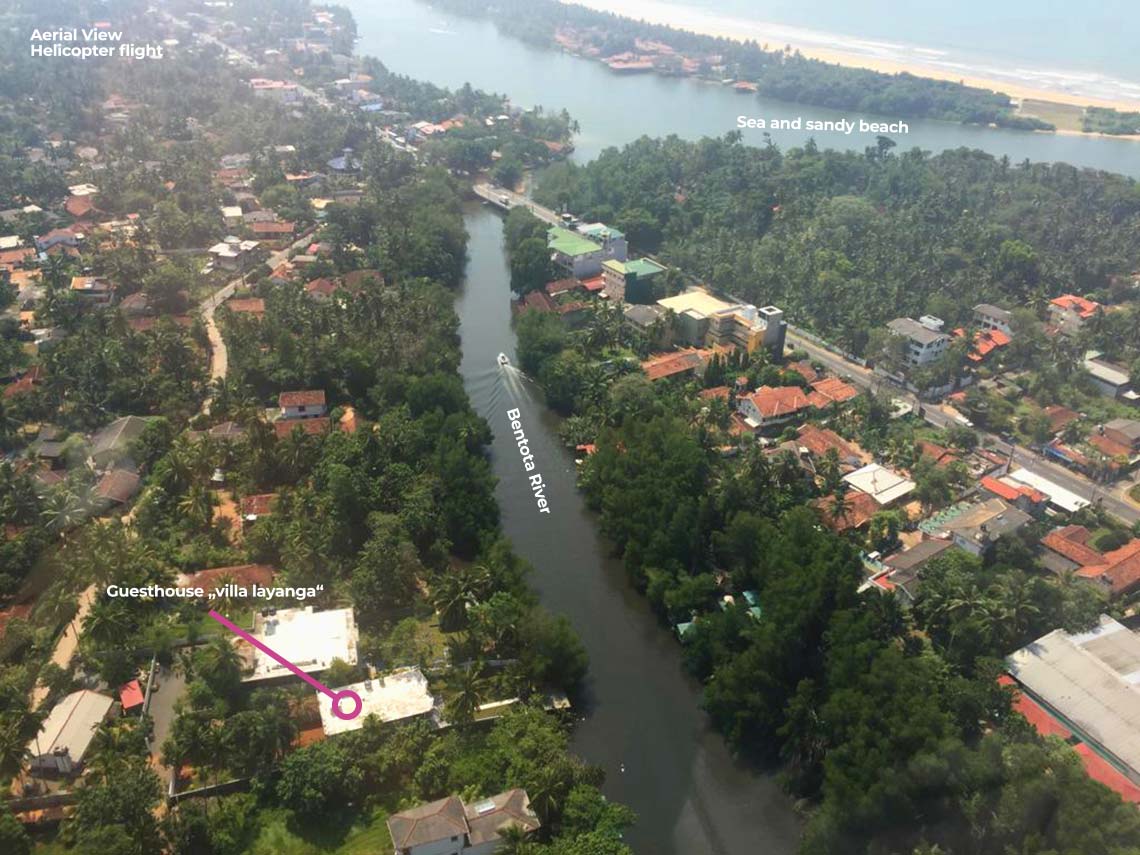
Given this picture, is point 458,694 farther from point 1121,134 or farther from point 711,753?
point 1121,134

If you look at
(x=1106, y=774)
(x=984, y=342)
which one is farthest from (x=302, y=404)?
(x=984, y=342)

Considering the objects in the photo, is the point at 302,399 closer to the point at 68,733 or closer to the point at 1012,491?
the point at 68,733

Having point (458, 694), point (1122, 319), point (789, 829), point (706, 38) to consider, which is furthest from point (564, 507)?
point (706, 38)

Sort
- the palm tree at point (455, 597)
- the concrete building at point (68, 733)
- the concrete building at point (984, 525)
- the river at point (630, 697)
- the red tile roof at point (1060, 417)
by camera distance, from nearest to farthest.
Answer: the concrete building at point (68, 733)
the river at point (630, 697)
the palm tree at point (455, 597)
the concrete building at point (984, 525)
the red tile roof at point (1060, 417)

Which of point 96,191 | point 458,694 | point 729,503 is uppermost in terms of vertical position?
point 729,503

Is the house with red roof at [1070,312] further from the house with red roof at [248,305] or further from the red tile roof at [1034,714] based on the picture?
the house with red roof at [248,305]

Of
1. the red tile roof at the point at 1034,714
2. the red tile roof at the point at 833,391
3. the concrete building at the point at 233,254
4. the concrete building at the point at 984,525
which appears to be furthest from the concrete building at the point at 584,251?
the red tile roof at the point at 1034,714
